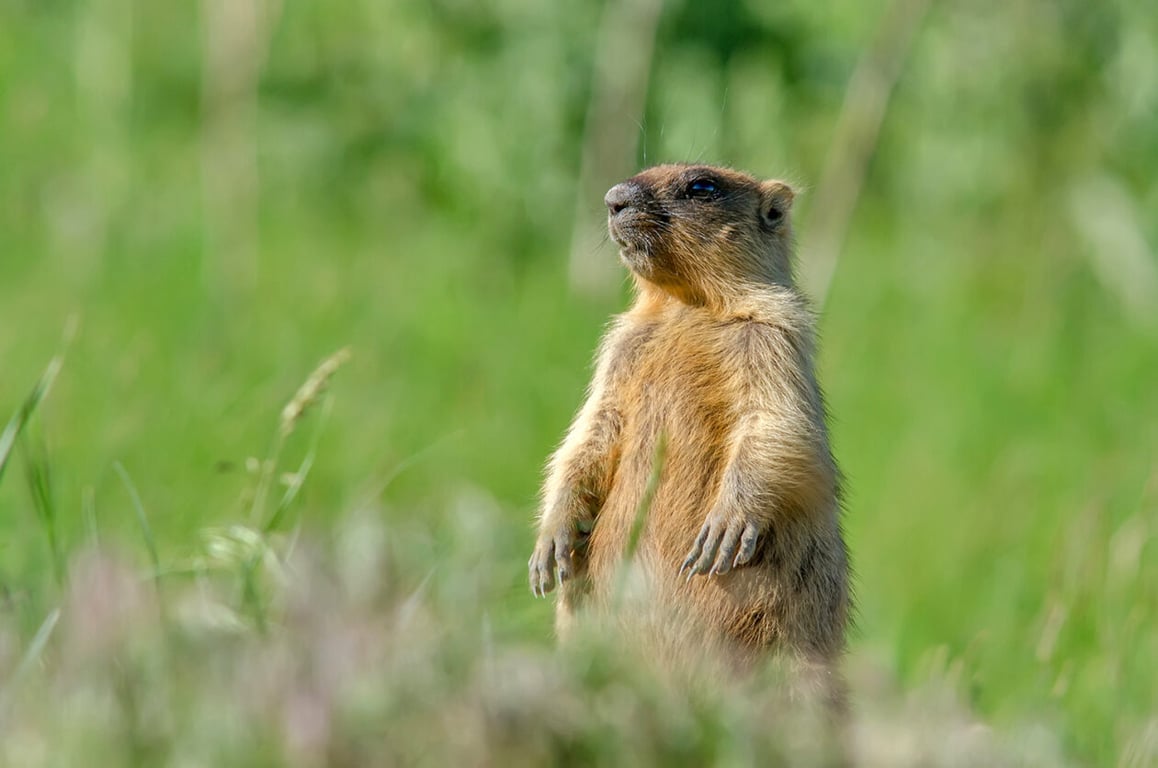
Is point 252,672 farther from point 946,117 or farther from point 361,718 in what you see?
point 946,117

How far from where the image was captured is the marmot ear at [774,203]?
5.03 meters

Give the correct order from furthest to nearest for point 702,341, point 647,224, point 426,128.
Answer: point 426,128, point 647,224, point 702,341

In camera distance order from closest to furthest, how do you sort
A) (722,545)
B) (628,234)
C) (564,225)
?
(722,545), (628,234), (564,225)

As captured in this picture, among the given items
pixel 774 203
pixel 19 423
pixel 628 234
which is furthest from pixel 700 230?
pixel 19 423

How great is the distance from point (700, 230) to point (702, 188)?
24 centimetres

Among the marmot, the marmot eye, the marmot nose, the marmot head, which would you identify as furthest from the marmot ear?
the marmot nose

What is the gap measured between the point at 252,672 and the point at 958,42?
10365 mm

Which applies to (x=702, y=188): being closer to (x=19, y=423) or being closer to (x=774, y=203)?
(x=774, y=203)

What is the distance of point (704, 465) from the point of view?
4219 mm

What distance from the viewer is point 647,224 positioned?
4.69 metres

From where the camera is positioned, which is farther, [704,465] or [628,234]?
[628,234]

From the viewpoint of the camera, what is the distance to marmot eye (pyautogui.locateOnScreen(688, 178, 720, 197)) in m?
4.89

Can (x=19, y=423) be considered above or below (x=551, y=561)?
above

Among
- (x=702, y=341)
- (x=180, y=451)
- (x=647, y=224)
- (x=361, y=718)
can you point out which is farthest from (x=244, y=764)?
(x=180, y=451)
